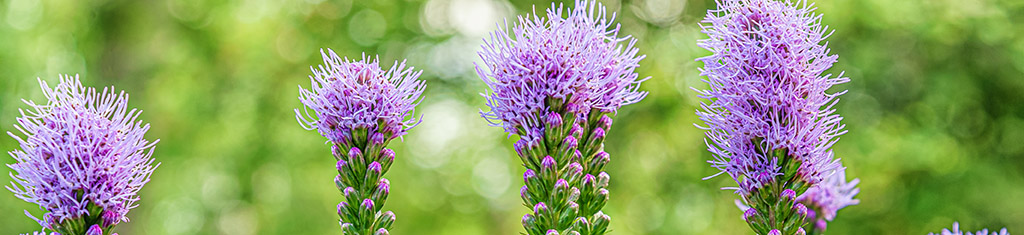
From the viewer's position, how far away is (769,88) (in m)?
3.35

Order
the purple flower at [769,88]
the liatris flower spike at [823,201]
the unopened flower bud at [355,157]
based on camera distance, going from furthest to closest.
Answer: the liatris flower spike at [823,201], the unopened flower bud at [355,157], the purple flower at [769,88]

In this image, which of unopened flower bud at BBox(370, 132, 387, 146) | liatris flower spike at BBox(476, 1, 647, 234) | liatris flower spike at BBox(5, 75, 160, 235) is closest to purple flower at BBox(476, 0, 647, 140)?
liatris flower spike at BBox(476, 1, 647, 234)

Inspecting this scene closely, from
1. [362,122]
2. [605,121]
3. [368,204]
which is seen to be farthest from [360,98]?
[605,121]

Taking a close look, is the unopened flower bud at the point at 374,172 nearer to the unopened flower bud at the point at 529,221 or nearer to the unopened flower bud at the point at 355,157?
the unopened flower bud at the point at 355,157

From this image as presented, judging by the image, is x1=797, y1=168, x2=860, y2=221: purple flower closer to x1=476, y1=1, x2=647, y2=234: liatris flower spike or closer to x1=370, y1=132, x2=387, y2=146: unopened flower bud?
x1=476, y1=1, x2=647, y2=234: liatris flower spike

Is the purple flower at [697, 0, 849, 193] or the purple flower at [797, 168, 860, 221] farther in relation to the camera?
the purple flower at [797, 168, 860, 221]

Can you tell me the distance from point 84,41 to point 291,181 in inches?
204

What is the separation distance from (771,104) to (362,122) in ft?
5.28

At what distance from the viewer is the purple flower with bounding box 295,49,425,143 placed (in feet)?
11.9

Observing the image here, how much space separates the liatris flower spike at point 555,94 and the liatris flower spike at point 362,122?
38 cm

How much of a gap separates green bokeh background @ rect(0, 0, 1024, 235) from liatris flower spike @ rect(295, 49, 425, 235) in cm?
983

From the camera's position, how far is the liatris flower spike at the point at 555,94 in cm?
351

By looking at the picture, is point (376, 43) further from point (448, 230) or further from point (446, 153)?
point (448, 230)

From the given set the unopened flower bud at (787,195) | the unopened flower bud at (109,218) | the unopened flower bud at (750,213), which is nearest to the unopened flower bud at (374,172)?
the unopened flower bud at (109,218)
